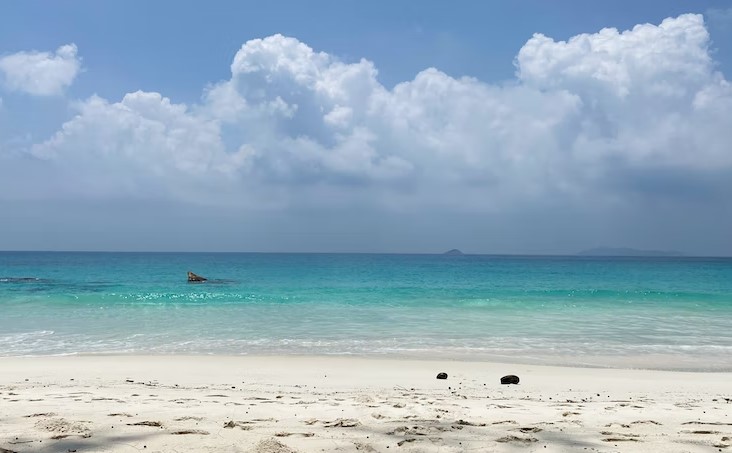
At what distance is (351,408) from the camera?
6012 mm

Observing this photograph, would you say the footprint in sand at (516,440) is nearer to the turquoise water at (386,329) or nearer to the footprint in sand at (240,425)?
the footprint in sand at (240,425)

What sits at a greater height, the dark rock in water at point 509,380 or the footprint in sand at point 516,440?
the footprint in sand at point 516,440

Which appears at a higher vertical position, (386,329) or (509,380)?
(509,380)

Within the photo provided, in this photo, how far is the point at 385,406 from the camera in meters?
6.14

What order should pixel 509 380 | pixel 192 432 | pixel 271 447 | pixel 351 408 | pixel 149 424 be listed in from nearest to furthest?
1. pixel 271 447
2. pixel 192 432
3. pixel 149 424
4. pixel 351 408
5. pixel 509 380

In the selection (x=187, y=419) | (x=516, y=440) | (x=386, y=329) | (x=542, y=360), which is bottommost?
(x=386, y=329)

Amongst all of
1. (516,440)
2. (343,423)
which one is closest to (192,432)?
(343,423)

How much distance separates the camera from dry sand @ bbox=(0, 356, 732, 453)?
4.39 meters

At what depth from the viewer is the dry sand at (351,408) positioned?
14.4ft

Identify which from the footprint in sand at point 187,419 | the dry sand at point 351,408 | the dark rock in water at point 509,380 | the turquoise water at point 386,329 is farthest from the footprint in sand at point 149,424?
the turquoise water at point 386,329

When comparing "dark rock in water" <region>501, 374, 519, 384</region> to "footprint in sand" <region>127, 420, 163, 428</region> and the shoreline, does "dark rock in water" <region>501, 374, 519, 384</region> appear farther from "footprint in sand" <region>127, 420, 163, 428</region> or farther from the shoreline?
"footprint in sand" <region>127, 420, 163, 428</region>

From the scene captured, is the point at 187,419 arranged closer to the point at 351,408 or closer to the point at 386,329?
the point at 351,408

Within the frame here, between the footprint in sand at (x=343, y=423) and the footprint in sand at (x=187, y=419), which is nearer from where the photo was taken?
the footprint in sand at (x=343, y=423)

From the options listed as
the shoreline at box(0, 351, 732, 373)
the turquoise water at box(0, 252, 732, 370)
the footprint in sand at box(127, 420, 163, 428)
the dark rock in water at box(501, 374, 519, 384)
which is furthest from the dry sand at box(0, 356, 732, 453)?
the turquoise water at box(0, 252, 732, 370)
